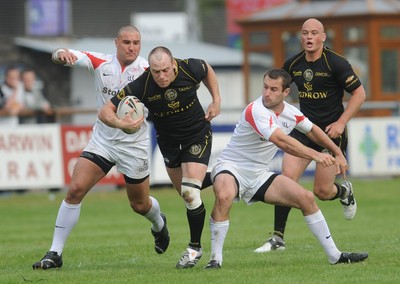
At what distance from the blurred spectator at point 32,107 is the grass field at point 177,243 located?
1547 millimetres

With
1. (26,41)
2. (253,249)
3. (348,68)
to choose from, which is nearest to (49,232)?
(253,249)

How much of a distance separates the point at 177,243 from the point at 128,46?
11.5 ft

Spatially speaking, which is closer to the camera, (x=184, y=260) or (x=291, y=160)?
(x=184, y=260)

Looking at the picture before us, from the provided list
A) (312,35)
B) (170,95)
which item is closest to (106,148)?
(170,95)

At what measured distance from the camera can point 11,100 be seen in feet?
75.7

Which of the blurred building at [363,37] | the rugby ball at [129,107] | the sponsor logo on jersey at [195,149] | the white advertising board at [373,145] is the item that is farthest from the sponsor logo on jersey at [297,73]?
the blurred building at [363,37]

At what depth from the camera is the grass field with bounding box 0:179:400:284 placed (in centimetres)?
1051

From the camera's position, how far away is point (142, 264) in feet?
38.7

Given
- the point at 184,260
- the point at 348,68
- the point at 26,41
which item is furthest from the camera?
the point at 26,41

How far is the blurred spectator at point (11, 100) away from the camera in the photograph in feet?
74.1

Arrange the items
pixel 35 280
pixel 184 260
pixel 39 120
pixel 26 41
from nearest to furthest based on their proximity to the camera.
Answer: pixel 35 280, pixel 184 260, pixel 39 120, pixel 26 41

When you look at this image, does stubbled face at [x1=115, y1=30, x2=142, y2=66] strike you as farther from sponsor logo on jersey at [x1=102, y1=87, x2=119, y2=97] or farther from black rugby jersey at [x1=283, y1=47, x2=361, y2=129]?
black rugby jersey at [x1=283, y1=47, x2=361, y2=129]

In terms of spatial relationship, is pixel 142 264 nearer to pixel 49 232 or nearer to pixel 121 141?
pixel 121 141

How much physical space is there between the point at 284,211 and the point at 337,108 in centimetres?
131
